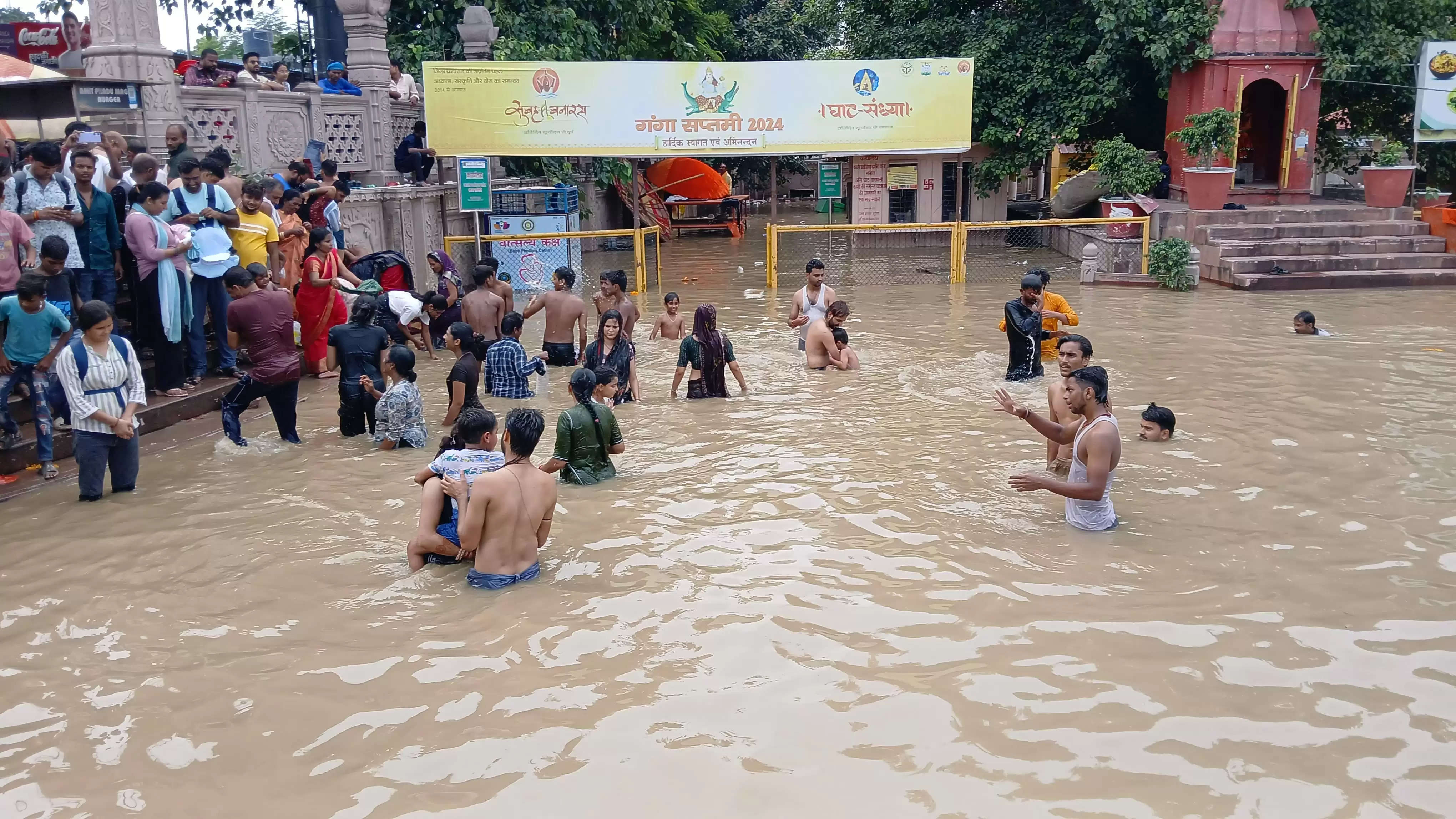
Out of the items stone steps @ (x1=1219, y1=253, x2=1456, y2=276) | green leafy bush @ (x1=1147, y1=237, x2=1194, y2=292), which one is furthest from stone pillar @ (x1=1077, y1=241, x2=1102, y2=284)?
stone steps @ (x1=1219, y1=253, x2=1456, y2=276)

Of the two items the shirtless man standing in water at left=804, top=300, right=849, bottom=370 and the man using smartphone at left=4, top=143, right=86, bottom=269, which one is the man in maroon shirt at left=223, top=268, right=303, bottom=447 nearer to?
the man using smartphone at left=4, top=143, right=86, bottom=269

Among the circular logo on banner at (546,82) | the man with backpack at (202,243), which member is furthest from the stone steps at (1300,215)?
the man with backpack at (202,243)

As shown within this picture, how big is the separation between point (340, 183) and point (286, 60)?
13.1 meters

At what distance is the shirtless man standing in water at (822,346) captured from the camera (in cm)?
1271

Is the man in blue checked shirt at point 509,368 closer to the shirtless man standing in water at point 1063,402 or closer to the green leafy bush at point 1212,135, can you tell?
the shirtless man standing in water at point 1063,402

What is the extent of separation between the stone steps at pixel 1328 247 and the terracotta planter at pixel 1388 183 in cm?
110

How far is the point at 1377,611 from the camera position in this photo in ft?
20.7

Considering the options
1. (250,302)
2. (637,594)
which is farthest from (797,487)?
(250,302)

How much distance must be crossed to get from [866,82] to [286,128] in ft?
32.0

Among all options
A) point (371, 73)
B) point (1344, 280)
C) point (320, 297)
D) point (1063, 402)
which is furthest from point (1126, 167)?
point (320, 297)

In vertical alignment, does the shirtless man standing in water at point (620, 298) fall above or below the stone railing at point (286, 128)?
below

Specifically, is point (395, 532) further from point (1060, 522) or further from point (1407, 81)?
point (1407, 81)

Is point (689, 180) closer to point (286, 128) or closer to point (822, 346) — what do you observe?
point (286, 128)

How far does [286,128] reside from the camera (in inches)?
603
